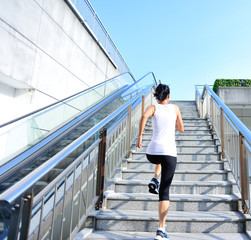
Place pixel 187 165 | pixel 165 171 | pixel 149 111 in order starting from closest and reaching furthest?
pixel 165 171 < pixel 149 111 < pixel 187 165

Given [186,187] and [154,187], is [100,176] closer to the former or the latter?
[154,187]

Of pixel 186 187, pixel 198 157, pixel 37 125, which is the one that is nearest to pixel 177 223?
pixel 186 187

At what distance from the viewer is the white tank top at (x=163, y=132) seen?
2.19m

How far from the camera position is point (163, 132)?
2.24 metres

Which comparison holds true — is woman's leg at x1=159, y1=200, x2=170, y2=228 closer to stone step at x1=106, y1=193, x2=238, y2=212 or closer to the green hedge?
stone step at x1=106, y1=193, x2=238, y2=212

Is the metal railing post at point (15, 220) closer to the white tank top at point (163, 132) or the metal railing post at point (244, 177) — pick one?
the white tank top at point (163, 132)

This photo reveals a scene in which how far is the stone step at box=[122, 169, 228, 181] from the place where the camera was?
328 centimetres

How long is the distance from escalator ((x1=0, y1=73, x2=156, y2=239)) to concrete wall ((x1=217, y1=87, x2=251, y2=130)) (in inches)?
215

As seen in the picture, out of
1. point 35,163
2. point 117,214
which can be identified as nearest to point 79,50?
point 35,163

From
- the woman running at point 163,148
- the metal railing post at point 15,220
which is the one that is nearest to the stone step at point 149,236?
the woman running at point 163,148

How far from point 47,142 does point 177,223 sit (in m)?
1.62

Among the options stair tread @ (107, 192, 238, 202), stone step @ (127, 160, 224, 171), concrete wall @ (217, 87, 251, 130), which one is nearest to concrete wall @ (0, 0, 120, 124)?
stone step @ (127, 160, 224, 171)

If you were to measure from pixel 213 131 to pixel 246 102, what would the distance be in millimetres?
6423

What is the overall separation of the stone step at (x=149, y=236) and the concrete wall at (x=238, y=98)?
9275 millimetres
